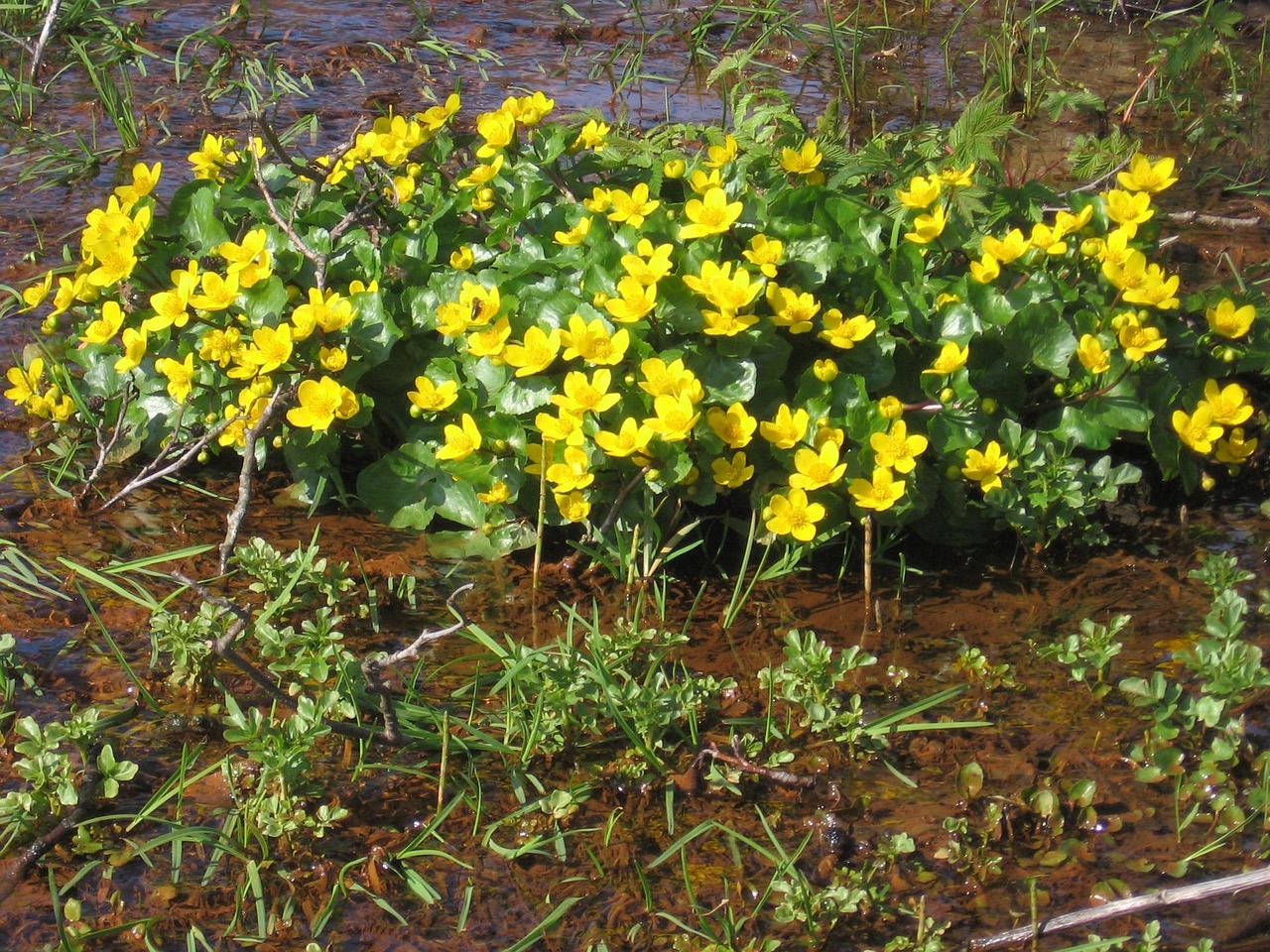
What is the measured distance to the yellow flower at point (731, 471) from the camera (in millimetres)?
2865

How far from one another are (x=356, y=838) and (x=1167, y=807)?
1374 mm

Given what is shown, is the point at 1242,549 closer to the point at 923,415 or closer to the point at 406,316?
the point at 923,415

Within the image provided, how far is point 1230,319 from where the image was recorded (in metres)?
3.10

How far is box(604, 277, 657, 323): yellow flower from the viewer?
277cm

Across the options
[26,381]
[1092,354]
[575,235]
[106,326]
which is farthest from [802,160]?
[26,381]

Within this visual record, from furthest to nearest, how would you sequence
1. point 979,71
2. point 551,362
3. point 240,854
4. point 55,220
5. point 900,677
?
point 979,71, point 55,220, point 551,362, point 900,677, point 240,854

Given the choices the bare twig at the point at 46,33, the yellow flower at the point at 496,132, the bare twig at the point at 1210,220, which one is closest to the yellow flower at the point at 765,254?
the yellow flower at the point at 496,132

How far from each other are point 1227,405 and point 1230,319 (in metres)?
0.20

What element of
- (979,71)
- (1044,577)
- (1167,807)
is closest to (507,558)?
(1044,577)

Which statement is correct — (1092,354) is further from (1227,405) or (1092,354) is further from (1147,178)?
(1147,178)

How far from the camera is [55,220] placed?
15.0 ft

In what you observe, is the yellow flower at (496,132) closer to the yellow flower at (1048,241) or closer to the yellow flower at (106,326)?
the yellow flower at (106,326)

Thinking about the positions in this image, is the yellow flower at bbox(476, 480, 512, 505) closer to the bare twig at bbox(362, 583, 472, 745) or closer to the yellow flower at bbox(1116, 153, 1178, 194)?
the bare twig at bbox(362, 583, 472, 745)

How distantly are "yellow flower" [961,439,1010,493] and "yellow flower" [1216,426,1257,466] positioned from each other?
627 millimetres
